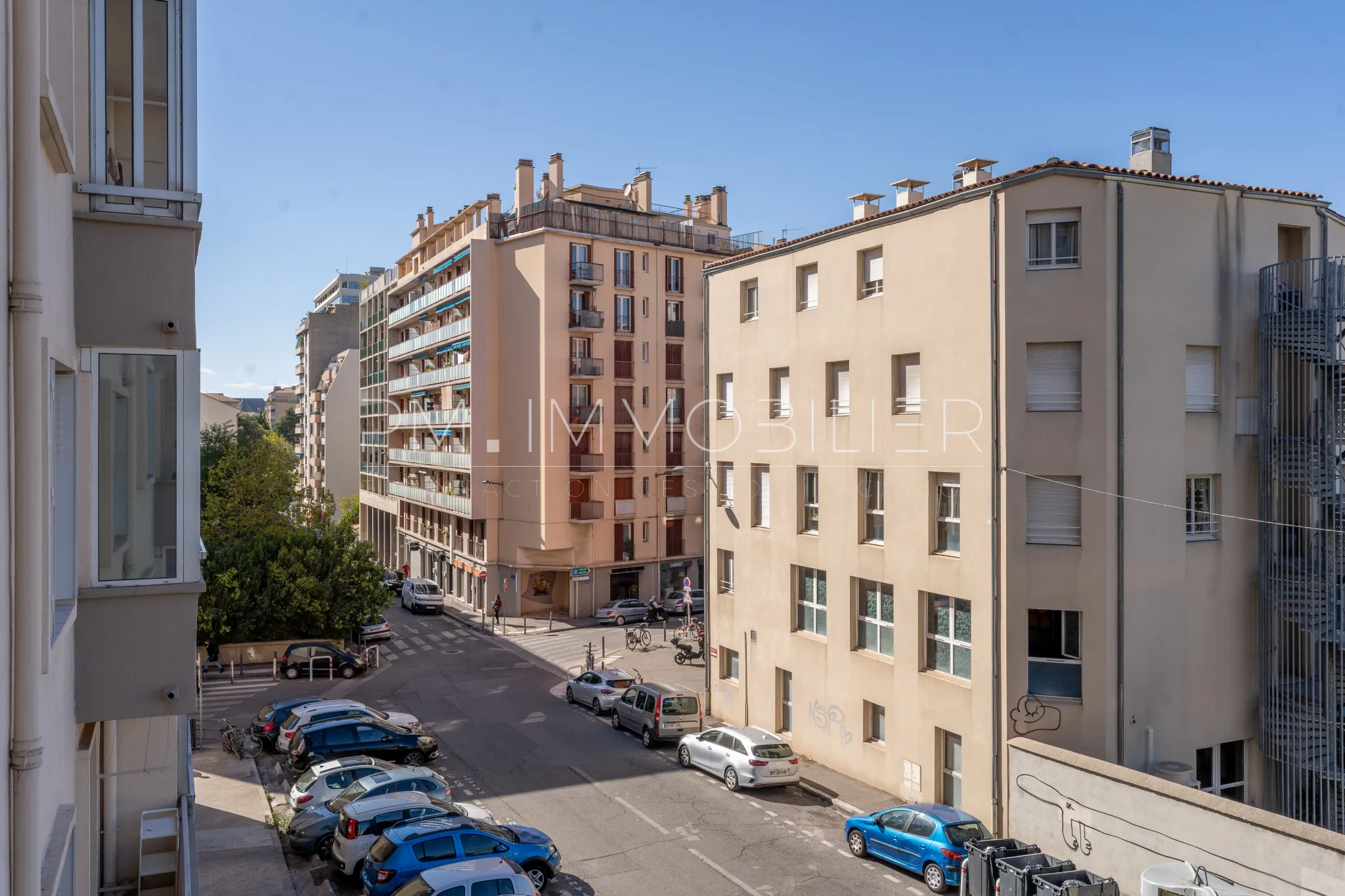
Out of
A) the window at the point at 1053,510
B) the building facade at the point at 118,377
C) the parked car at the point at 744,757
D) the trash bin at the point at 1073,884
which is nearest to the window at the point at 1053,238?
the window at the point at 1053,510

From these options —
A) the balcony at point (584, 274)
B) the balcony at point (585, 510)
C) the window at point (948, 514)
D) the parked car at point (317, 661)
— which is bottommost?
the parked car at point (317, 661)

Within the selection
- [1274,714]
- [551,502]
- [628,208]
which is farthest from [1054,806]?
[628,208]

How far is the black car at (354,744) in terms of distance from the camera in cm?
2333

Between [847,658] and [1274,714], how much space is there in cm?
891

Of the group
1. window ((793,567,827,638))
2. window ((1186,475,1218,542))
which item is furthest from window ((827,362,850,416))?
window ((1186,475,1218,542))

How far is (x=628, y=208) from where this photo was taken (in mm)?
56781

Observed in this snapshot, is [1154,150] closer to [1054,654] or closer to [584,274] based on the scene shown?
[1054,654]

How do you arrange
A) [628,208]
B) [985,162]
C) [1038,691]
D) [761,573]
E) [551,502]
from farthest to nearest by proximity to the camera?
[628,208] < [551,502] < [761,573] < [985,162] < [1038,691]

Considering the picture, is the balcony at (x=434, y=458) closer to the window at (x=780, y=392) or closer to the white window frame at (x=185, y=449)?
the window at (x=780, y=392)

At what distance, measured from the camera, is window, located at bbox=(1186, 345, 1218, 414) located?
66.1ft

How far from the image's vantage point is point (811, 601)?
25.4m

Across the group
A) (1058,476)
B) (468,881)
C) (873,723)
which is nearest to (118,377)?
(468,881)

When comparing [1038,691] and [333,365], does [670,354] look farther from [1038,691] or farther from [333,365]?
[333,365]

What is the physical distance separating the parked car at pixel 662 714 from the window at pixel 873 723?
539 centimetres
